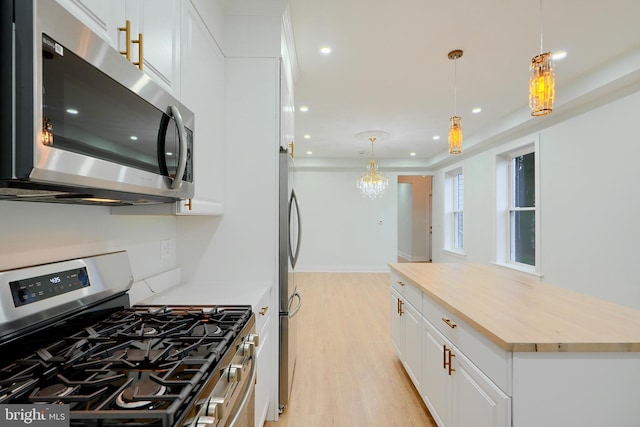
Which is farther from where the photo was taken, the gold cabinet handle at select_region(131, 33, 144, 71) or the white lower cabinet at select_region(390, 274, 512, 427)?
the white lower cabinet at select_region(390, 274, 512, 427)

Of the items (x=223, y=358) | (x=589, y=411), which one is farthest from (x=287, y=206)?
(x=589, y=411)

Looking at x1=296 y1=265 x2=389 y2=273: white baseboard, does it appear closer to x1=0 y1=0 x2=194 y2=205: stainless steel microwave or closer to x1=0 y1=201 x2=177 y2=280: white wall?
x1=0 y1=201 x2=177 y2=280: white wall

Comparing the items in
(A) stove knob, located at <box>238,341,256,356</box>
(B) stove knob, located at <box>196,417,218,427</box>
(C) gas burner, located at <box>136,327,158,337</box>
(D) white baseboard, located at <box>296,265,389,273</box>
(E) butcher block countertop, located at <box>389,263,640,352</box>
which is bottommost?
(D) white baseboard, located at <box>296,265,389,273</box>

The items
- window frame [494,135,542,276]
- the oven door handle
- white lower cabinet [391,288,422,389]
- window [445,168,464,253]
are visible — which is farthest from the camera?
window [445,168,464,253]

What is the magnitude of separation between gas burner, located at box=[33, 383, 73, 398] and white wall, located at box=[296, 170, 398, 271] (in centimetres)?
653

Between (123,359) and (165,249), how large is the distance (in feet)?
3.48

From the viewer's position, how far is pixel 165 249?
182 centimetres

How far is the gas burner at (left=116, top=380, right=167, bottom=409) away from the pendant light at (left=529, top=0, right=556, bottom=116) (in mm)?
2127

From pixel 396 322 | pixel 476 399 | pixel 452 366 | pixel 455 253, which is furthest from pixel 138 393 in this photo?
pixel 455 253

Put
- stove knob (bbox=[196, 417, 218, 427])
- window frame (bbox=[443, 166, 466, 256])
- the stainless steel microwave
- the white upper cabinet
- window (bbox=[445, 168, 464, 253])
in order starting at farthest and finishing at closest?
1. window frame (bbox=[443, 166, 466, 256])
2. window (bbox=[445, 168, 464, 253])
3. the white upper cabinet
4. stove knob (bbox=[196, 417, 218, 427])
5. the stainless steel microwave

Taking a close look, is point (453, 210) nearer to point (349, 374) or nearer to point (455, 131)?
point (455, 131)

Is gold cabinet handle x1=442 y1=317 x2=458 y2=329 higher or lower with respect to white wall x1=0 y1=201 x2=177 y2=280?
lower

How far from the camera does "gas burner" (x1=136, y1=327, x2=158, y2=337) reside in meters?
1.04

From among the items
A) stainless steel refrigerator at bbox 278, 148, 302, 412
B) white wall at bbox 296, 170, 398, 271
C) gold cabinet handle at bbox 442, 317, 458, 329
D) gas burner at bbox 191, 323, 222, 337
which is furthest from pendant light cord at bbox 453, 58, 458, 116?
white wall at bbox 296, 170, 398, 271
